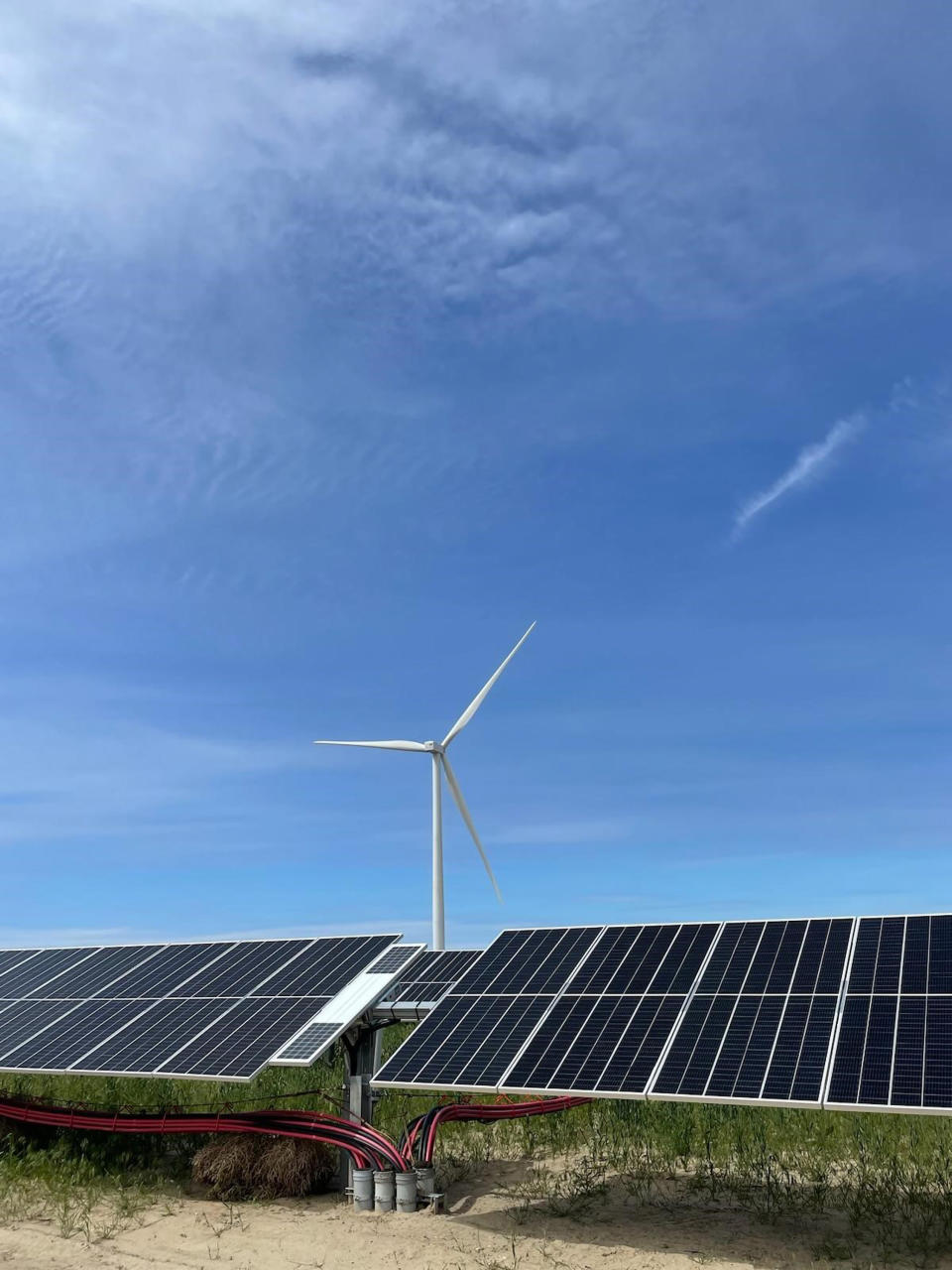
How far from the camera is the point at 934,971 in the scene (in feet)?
65.2

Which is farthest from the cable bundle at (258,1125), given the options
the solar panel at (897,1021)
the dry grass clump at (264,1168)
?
the solar panel at (897,1021)

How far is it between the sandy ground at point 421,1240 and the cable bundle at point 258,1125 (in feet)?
3.98

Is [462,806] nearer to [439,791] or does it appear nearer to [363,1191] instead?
[439,791]

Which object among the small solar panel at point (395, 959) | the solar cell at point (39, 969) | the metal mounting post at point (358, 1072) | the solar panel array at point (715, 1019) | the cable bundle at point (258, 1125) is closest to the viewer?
the solar panel array at point (715, 1019)

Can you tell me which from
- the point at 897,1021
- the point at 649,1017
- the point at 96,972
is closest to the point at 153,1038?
the point at 96,972

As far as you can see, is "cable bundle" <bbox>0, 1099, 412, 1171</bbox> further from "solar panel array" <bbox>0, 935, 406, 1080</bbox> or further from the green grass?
"solar panel array" <bbox>0, 935, 406, 1080</bbox>

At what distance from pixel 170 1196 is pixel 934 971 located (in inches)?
697

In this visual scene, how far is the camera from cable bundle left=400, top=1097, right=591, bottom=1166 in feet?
74.2

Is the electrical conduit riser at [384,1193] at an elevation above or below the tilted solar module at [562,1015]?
below

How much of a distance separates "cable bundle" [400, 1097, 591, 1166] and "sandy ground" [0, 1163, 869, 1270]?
53.2 inches

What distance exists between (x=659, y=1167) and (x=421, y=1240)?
7.98 meters

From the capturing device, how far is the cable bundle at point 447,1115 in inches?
890

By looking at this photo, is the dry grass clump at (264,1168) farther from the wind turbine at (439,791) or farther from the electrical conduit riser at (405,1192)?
the wind turbine at (439,791)

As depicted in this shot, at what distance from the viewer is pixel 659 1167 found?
995 inches
